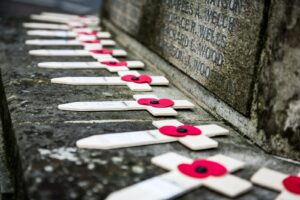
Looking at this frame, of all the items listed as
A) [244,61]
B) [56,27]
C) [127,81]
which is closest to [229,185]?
[244,61]

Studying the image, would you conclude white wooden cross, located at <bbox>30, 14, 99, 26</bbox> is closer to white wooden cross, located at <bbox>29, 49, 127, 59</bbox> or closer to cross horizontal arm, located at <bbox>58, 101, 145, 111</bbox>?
white wooden cross, located at <bbox>29, 49, 127, 59</bbox>

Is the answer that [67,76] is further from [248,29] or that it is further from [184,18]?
[248,29]

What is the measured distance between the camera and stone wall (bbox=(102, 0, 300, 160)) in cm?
155

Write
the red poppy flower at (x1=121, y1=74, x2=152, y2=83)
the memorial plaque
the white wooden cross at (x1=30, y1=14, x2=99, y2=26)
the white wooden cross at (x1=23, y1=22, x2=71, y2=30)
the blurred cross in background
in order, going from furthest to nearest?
1. the blurred cross in background
2. the white wooden cross at (x1=30, y1=14, x2=99, y2=26)
3. the white wooden cross at (x1=23, y1=22, x2=71, y2=30)
4. the red poppy flower at (x1=121, y1=74, x2=152, y2=83)
5. the memorial plaque

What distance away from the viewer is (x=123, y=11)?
11.9 feet

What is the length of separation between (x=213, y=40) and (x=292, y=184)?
90cm

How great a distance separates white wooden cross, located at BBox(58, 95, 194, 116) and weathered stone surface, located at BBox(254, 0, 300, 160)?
1.33 ft

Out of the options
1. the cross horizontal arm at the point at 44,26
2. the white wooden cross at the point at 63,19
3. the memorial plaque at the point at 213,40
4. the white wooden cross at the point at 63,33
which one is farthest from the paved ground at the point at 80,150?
the white wooden cross at the point at 63,19

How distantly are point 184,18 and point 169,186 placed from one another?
133cm

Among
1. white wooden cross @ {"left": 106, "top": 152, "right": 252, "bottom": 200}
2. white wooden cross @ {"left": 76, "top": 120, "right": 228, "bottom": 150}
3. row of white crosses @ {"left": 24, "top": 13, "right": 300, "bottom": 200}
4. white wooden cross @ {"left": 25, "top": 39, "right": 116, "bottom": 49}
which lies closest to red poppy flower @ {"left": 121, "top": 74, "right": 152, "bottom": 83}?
row of white crosses @ {"left": 24, "top": 13, "right": 300, "bottom": 200}

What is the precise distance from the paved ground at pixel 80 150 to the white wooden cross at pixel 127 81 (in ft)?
0.16

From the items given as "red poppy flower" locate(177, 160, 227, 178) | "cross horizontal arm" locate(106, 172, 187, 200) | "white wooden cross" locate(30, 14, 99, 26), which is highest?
"white wooden cross" locate(30, 14, 99, 26)

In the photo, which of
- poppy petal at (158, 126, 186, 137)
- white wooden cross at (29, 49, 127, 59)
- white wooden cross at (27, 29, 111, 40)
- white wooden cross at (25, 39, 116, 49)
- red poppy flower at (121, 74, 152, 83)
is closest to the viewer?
poppy petal at (158, 126, 186, 137)

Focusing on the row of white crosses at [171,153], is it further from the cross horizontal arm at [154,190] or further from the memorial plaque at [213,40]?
the memorial plaque at [213,40]
